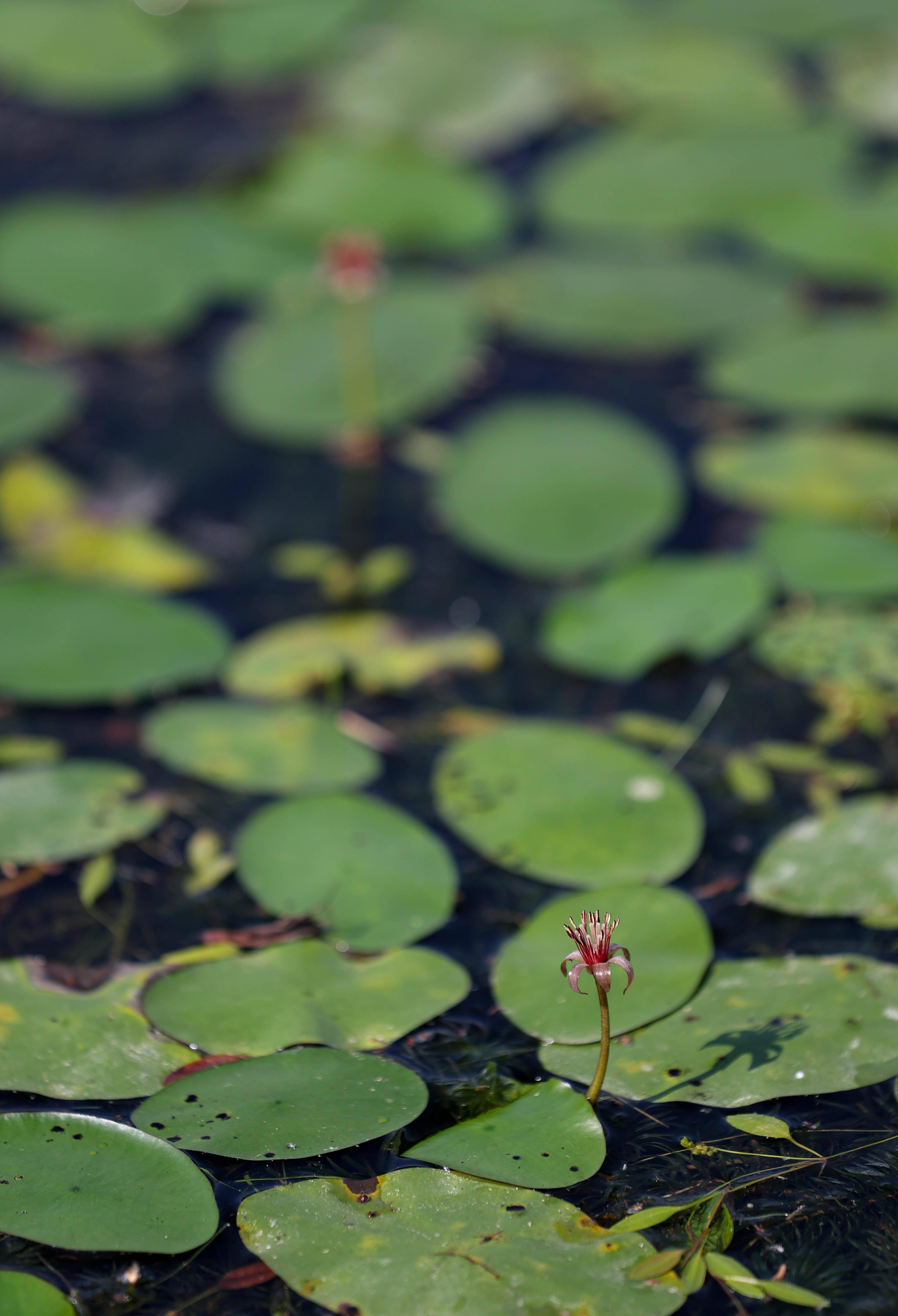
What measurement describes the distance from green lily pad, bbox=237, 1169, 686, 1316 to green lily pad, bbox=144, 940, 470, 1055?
18 cm

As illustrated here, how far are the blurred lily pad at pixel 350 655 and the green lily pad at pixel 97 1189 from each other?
0.76 metres

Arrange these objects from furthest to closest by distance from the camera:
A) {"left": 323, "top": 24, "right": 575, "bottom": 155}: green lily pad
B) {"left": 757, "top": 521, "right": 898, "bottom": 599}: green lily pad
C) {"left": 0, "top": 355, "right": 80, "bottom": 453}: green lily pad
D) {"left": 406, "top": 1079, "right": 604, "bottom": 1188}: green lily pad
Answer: {"left": 323, "top": 24, "right": 575, "bottom": 155}: green lily pad < {"left": 0, "top": 355, "right": 80, "bottom": 453}: green lily pad < {"left": 757, "top": 521, "right": 898, "bottom": 599}: green lily pad < {"left": 406, "top": 1079, "right": 604, "bottom": 1188}: green lily pad

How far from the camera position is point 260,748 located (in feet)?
5.61

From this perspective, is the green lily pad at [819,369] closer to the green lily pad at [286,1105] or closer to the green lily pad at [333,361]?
the green lily pad at [333,361]

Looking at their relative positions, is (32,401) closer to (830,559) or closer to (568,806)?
(568,806)

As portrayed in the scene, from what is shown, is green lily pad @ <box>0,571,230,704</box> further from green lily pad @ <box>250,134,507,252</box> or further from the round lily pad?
green lily pad @ <box>250,134,507,252</box>

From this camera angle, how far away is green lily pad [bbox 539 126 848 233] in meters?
2.79

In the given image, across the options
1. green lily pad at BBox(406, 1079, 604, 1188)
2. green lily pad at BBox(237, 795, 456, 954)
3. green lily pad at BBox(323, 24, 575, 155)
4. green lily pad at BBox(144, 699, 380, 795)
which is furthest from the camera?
green lily pad at BBox(323, 24, 575, 155)

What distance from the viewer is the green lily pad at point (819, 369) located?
7.69 feet

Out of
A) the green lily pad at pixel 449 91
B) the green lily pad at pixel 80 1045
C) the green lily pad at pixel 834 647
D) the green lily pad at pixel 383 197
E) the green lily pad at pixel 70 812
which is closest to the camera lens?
the green lily pad at pixel 80 1045

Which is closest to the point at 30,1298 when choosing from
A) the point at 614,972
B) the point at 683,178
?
the point at 614,972

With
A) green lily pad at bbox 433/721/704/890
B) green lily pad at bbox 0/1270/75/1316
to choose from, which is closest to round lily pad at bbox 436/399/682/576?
green lily pad at bbox 433/721/704/890

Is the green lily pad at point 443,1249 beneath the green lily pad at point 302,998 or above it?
above

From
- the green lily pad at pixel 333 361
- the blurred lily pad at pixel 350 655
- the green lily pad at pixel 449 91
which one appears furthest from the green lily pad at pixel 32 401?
the green lily pad at pixel 449 91
